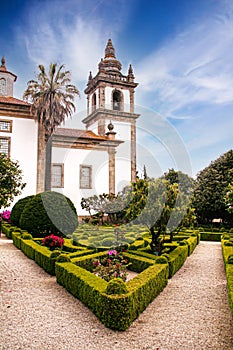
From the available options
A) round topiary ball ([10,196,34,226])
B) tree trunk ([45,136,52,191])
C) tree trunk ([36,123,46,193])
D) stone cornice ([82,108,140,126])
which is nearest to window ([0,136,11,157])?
tree trunk ([36,123,46,193])

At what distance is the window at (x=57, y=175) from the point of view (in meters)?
23.6

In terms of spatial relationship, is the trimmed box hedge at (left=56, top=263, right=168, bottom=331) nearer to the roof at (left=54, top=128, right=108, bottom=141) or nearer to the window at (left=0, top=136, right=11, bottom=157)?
the window at (left=0, top=136, right=11, bottom=157)

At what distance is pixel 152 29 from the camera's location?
9984 millimetres

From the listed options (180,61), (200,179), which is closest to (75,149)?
(200,179)

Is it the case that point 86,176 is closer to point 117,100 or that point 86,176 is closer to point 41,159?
point 41,159

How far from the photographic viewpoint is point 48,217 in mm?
12602

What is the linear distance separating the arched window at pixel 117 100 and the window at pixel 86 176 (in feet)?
32.5

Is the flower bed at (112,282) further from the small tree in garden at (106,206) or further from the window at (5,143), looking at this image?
the window at (5,143)

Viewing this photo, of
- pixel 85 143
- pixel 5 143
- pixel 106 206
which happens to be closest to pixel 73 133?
pixel 85 143

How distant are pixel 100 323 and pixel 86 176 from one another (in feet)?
64.8

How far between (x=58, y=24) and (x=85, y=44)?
1.51 metres

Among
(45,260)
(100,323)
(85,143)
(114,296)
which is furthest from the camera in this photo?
(85,143)

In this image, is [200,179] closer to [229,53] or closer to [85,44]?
[229,53]

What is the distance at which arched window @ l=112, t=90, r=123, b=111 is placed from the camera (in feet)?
106
